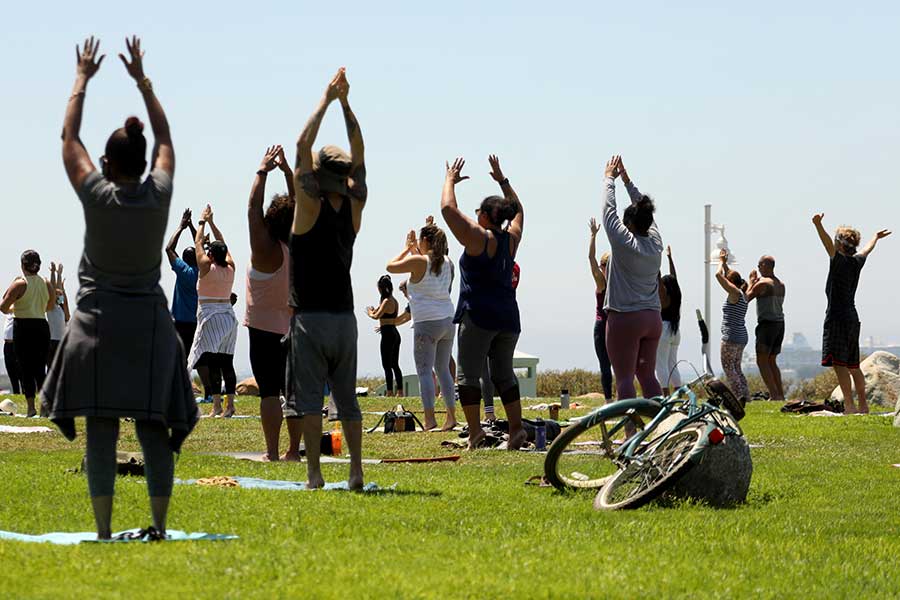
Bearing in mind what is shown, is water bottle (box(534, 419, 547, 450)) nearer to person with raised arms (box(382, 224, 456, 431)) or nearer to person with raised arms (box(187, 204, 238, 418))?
person with raised arms (box(382, 224, 456, 431))

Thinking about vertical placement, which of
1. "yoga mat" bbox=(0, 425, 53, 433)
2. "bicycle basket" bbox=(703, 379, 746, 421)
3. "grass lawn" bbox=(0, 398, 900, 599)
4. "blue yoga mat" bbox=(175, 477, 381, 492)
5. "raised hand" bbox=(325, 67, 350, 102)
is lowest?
"grass lawn" bbox=(0, 398, 900, 599)

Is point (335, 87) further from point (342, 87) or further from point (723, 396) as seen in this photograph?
point (723, 396)

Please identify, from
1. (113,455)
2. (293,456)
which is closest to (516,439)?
(293,456)

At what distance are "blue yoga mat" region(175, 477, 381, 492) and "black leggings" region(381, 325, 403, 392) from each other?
13.4 metres

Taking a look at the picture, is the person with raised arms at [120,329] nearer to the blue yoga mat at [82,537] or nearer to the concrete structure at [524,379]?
the blue yoga mat at [82,537]

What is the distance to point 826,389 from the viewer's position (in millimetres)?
29453

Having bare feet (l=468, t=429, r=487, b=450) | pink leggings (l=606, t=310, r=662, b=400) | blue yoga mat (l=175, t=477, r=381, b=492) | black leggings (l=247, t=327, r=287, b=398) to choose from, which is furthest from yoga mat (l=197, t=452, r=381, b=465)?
pink leggings (l=606, t=310, r=662, b=400)

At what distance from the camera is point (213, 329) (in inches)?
715

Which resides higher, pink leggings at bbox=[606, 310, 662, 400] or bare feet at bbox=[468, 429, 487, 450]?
pink leggings at bbox=[606, 310, 662, 400]

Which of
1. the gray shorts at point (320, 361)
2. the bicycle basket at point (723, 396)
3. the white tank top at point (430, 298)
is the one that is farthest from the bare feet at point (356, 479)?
the white tank top at point (430, 298)

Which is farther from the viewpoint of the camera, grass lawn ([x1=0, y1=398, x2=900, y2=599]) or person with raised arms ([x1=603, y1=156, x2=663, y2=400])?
person with raised arms ([x1=603, y1=156, x2=663, y2=400])

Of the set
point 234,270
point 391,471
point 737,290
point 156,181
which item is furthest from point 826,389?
point 156,181

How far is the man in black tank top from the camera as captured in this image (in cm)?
902

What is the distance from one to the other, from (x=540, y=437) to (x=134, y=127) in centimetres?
699
